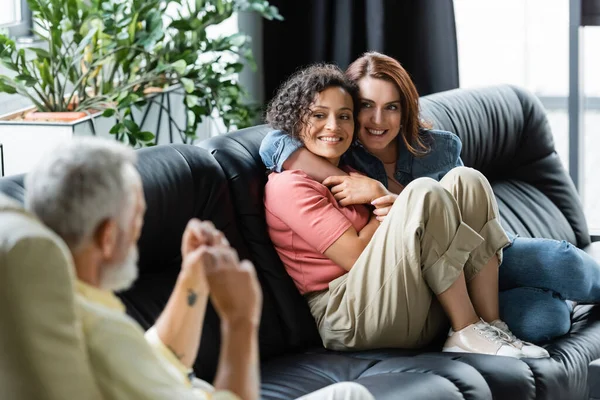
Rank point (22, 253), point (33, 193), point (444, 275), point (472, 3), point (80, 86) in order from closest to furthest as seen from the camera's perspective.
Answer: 1. point (22, 253)
2. point (33, 193)
3. point (444, 275)
4. point (80, 86)
5. point (472, 3)

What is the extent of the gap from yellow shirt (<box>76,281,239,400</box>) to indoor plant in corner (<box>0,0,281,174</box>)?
1573 mm

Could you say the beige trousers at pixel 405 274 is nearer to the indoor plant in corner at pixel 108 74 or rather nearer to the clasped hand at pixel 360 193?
the clasped hand at pixel 360 193

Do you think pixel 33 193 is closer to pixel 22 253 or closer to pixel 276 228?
pixel 22 253

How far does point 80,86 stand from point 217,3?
0.53 metres

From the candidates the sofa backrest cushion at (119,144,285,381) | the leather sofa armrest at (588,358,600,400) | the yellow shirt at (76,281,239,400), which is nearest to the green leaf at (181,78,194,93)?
the sofa backrest cushion at (119,144,285,381)

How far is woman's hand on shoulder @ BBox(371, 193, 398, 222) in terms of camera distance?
2514mm

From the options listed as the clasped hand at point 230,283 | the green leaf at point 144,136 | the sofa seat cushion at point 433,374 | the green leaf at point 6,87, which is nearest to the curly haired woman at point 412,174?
the sofa seat cushion at point 433,374

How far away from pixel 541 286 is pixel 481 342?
0.31 m

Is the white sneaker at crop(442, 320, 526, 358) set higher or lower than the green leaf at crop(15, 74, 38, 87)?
lower

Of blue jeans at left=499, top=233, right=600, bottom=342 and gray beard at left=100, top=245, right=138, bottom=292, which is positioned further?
blue jeans at left=499, top=233, right=600, bottom=342

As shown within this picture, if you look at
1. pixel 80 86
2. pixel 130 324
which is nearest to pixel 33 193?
pixel 130 324

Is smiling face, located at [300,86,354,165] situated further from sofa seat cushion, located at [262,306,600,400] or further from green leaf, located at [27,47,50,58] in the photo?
green leaf, located at [27,47,50,58]

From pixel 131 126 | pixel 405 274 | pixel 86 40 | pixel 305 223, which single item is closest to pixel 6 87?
pixel 86 40

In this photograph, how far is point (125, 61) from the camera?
3.16m
